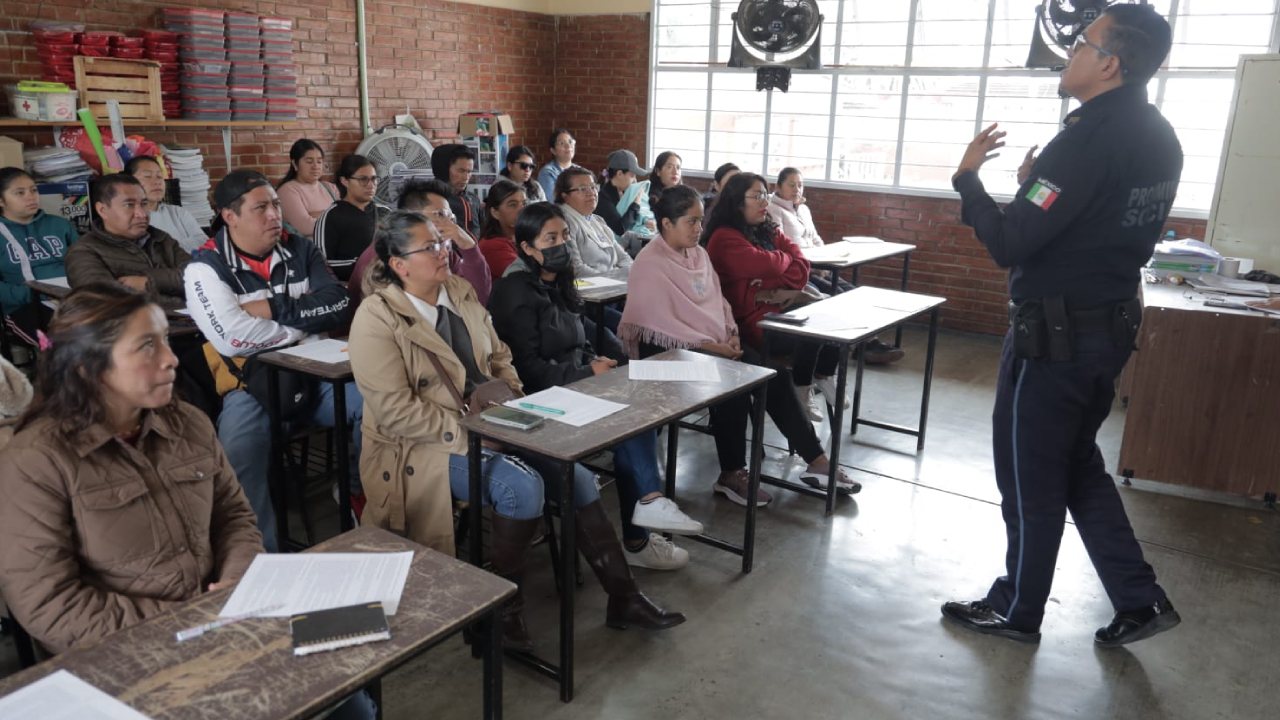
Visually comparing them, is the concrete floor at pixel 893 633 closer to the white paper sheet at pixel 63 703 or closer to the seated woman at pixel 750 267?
the seated woman at pixel 750 267

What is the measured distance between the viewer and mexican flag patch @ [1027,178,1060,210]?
2273 millimetres

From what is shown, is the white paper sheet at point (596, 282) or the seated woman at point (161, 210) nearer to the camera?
the seated woman at point (161, 210)

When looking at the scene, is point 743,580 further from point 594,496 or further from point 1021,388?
point 1021,388

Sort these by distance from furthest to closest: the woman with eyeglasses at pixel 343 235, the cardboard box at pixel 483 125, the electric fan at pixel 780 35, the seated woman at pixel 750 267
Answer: the cardboard box at pixel 483 125
the electric fan at pixel 780 35
the woman with eyeglasses at pixel 343 235
the seated woman at pixel 750 267

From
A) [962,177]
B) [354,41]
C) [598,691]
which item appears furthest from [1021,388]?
[354,41]

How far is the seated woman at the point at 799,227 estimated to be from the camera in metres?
5.59

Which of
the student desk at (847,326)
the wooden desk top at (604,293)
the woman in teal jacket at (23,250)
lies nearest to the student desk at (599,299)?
the wooden desk top at (604,293)

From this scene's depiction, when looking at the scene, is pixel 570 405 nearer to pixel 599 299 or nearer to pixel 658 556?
pixel 658 556

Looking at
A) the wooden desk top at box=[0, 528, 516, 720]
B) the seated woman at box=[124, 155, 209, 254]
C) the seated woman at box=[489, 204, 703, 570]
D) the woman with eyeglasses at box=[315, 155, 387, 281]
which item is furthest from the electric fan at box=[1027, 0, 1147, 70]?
the wooden desk top at box=[0, 528, 516, 720]

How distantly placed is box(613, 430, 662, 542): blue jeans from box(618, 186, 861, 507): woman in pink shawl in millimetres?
607

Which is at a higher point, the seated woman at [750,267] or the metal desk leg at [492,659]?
the seated woman at [750,267]

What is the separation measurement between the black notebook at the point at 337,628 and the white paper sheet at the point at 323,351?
143cm

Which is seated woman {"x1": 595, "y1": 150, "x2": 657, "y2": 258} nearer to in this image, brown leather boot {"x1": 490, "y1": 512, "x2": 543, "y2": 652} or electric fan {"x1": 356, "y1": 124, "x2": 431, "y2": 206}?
electric fan {"x1": 356, "y1": 124, "x2": 431, "y2": 206}

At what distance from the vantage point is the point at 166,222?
4.56m
